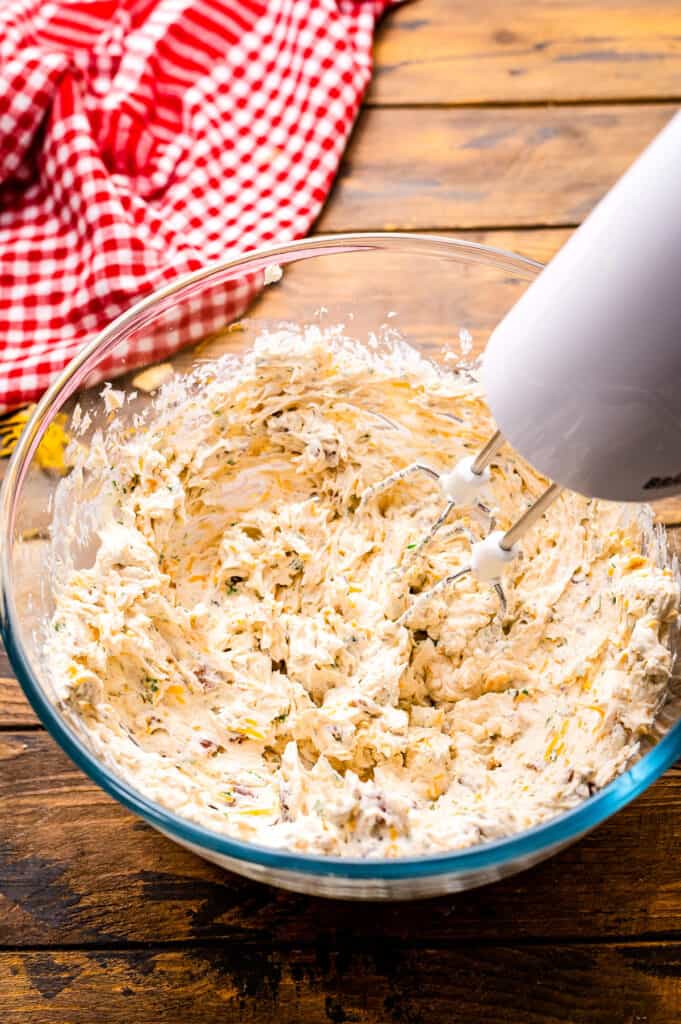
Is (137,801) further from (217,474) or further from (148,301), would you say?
(148,301)

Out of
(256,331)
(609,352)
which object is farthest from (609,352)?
(256,331)

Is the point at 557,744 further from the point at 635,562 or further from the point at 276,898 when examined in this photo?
the point at 276,898

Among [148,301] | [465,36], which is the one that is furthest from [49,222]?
[465,36]

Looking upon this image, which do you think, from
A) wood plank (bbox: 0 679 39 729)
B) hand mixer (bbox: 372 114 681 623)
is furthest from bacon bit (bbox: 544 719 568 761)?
wood plank (bbox: 0 679 39 729)

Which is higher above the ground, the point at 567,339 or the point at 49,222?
the point at 567,339

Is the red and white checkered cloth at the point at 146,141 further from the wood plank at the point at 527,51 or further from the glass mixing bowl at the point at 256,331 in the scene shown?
the glass mixing bowl at the point at 256,331

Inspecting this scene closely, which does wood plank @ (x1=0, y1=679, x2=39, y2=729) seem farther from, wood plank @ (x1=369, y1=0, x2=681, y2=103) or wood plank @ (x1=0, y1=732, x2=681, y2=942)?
wood plank @ (x1=369, y1=0, x2=681, y2=103)

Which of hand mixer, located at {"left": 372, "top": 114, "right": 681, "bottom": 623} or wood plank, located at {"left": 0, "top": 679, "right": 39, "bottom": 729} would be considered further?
wood plank, located at {"left": 0, "top": 679, "right": 39, "bottom": 729}

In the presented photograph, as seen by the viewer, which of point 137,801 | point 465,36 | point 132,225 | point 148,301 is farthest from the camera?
point 465,36
